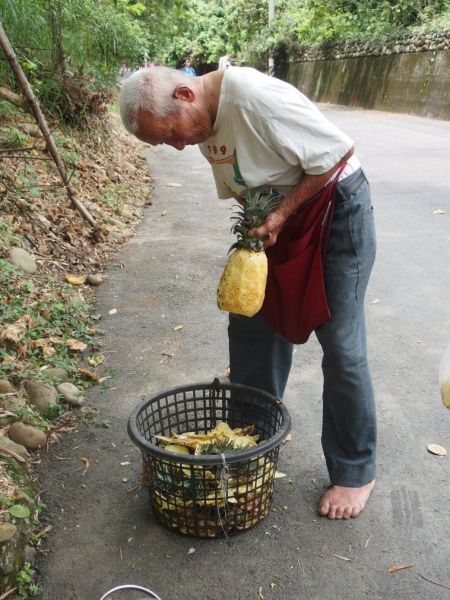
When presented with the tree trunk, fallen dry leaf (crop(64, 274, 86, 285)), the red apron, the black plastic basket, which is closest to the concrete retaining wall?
the tree trunk

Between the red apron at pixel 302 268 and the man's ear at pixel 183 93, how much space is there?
574mm

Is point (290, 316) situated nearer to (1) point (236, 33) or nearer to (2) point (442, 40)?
(2) point (442, 40)

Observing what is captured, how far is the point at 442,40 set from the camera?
1577cm

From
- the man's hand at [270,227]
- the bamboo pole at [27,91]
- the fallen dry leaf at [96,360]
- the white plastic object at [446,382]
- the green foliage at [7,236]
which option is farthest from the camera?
the green foliage at [7,236]

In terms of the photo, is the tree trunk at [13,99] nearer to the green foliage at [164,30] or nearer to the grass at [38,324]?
the green foliage at [164,30]

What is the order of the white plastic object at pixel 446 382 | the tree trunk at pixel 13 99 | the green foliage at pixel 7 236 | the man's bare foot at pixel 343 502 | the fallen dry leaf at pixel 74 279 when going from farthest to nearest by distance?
the tree trunk at pixel 13 99, the fallen dry leaf at pixel 74 279, the green foliage at pixel 7 236, the man's bare foot at pixel 343 502, the white plastic object at pixel 446 382

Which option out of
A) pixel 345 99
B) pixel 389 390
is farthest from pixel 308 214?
pixel 345 99

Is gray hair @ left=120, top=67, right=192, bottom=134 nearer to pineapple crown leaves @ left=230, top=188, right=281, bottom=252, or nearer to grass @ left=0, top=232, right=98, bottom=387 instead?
pineapple crown leaves @ left=230, top=188, right=281, bottom=252

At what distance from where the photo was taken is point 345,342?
2.32m

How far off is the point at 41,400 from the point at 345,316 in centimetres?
166

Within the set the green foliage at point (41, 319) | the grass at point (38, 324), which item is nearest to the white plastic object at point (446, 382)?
the green foliage at point (41, 319)

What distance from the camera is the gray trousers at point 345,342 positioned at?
2244 mm

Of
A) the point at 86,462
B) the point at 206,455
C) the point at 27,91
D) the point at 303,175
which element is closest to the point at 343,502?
the point at 206,455

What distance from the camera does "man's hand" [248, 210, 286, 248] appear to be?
2.13 meters
